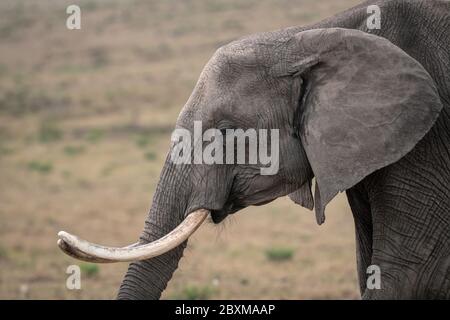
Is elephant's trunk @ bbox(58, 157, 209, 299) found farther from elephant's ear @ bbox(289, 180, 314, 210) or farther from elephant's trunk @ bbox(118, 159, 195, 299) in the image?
elephant's ear @ bbox(289, 180, 314, 210)

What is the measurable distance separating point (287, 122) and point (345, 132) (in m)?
0.35

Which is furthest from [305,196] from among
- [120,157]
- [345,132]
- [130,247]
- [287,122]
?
[120,157]

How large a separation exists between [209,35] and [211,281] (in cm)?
2794

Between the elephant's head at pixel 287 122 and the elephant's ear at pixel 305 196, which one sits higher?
the elephant's head at pixel 287 122

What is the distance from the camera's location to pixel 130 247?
16.4 ft

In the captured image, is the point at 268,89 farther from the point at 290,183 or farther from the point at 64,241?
the point at 64,241

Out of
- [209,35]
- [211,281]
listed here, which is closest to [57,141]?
[211,281]

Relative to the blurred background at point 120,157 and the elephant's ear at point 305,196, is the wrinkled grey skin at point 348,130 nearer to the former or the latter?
the elephant's ear at point 305,196

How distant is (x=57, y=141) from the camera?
22797mm

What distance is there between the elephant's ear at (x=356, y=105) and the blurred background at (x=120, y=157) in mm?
921

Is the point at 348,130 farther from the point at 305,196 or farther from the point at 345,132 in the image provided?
the point at 305,196

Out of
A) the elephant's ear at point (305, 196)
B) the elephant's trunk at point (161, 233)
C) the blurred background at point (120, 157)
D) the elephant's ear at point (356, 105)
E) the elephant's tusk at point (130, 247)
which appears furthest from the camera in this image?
the blurred background at point (120, 157)

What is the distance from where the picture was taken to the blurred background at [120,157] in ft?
36.1

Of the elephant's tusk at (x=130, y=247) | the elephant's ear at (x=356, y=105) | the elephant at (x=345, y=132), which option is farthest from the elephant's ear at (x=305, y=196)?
the elephant's tusk at (x=130, y=247)
